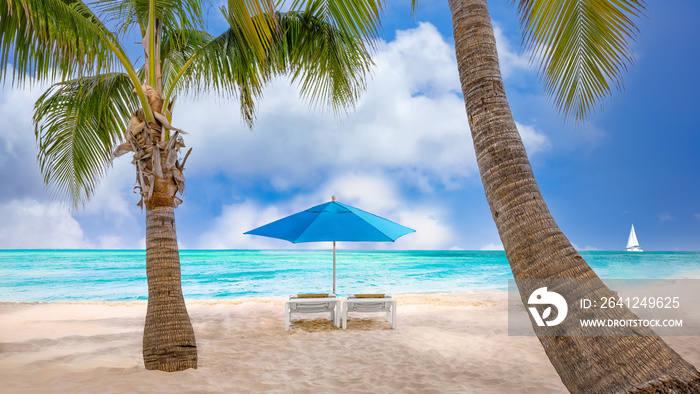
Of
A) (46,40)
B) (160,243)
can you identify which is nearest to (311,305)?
(160,243)

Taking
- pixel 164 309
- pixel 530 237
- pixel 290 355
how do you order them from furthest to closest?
pixel 290 355, pixel 164 309, pixel 530 237

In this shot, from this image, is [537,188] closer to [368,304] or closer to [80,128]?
[368,304]

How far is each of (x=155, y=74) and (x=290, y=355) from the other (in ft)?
11.1

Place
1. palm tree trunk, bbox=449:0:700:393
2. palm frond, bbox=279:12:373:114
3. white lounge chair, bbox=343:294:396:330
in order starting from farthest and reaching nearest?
1. white lounge chair, bbox=343:294:396:330
2. palm frond, bbox=279:12:373:114
3. palm tree trunk, bbox=449:0:700:393

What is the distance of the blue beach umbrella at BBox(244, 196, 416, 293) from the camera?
21.5 feet

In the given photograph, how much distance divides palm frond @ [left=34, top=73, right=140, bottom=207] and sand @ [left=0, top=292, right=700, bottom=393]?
232 cm

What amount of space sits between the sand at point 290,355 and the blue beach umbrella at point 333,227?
1.40 meters

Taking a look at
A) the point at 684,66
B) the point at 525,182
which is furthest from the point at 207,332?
the point at 684,66

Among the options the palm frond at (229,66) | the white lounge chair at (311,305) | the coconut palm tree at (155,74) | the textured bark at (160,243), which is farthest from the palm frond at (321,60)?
the white lounge chair at (311,305)

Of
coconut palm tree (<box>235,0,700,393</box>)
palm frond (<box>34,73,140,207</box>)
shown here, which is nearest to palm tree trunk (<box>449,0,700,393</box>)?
coconut palm tree (<box>235,0,700,393</box>)

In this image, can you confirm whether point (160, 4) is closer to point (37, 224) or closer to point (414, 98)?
point (37, 224)

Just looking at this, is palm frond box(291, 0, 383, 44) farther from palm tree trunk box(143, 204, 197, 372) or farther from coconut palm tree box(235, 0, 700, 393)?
palm tree trunk box(143, 204, 197, 372)

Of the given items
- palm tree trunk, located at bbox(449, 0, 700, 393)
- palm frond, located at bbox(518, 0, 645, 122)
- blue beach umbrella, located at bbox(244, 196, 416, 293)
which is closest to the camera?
palm tree trunk, located at bbox(449, 0, 700, 393)

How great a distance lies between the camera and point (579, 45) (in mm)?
3490
